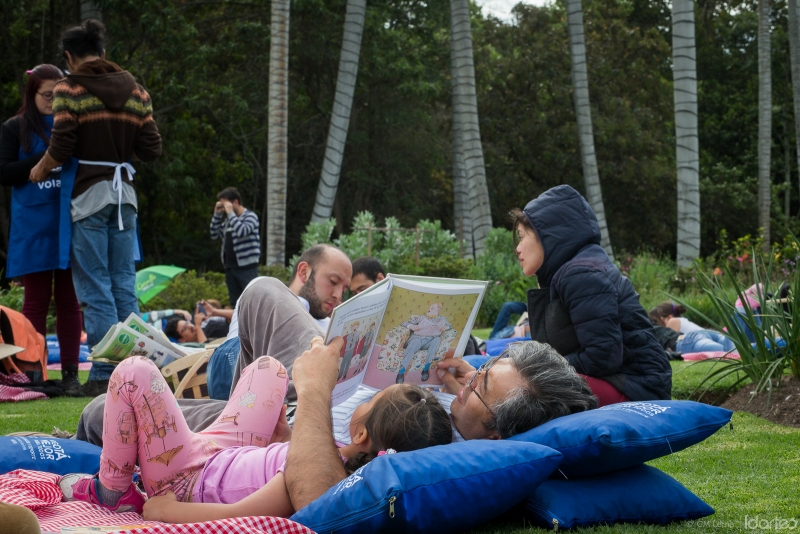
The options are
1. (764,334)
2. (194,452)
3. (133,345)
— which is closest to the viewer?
(194,452)

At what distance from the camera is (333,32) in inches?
942

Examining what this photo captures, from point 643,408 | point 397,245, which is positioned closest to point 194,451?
point 643,408

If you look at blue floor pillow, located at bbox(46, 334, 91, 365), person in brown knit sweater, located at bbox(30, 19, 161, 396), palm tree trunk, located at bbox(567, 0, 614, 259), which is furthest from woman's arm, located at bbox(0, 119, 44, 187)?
palm tree trunk, located at bbox(567, 0, 614, 259)

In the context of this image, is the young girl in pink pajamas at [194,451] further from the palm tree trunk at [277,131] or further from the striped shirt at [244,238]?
the palm tree trunk at [277,131]

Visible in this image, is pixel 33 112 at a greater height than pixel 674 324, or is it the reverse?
pixel 33 112

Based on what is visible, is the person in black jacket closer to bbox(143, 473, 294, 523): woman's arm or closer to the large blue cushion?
the large blue cushion

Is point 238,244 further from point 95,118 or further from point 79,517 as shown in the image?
point 79,517

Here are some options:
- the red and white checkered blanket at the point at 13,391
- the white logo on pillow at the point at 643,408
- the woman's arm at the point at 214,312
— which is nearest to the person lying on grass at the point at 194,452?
the white logo on pillow at the point at 643,408

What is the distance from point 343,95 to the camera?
698 inches

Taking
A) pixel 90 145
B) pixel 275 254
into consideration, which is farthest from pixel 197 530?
pixel 275 254

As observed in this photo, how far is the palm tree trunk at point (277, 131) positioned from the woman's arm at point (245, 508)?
39.2 feet

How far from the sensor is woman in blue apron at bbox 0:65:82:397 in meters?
6.20

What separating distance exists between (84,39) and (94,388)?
96.9 inches

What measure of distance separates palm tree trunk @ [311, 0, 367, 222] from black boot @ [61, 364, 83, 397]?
459 inches
